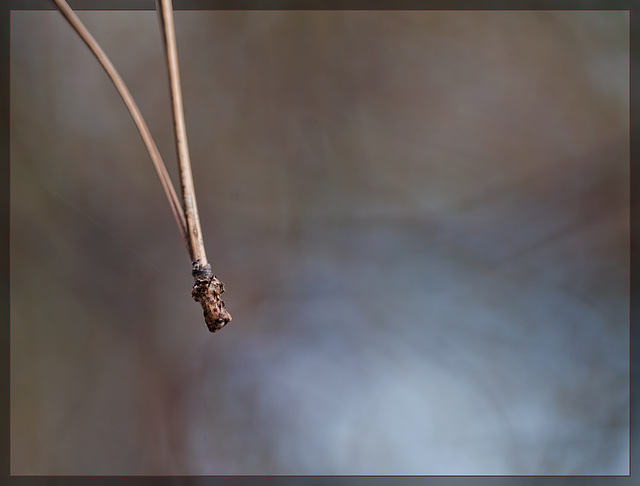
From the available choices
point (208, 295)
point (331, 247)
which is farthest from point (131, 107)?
→ point (331, 247)

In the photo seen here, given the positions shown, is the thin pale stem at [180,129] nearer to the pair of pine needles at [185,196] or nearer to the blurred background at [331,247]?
the pair of pine needles at [185,196]

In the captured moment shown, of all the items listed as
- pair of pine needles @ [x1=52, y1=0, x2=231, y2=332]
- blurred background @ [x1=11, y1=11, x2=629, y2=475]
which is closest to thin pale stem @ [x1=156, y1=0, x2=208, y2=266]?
pair of pine needles @ [x1=52, y1=0, x2=231, y2=332]

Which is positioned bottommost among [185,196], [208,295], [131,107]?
[208,295]

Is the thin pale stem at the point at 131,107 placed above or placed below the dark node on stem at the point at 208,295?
above

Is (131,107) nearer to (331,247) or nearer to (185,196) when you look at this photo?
(185,196)

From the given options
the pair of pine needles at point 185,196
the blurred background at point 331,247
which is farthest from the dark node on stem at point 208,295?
the blurred background at point 331,247

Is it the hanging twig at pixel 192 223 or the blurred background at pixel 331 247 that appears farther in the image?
the blurred background at pixel 331 247

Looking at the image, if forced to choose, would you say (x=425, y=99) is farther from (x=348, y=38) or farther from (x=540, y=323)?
(x=540, y=323)

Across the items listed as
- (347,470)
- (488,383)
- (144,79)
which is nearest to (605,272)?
(488,383)
